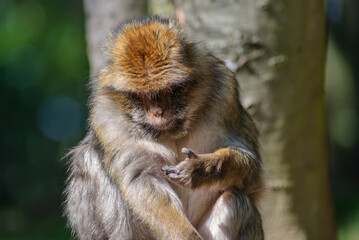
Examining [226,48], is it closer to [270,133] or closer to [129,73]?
[270,133]

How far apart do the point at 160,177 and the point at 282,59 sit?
2.15 m

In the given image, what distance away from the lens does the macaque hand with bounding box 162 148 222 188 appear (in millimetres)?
4172

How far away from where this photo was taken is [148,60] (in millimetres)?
4145

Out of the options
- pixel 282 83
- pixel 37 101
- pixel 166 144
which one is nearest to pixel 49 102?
pixel 37 101

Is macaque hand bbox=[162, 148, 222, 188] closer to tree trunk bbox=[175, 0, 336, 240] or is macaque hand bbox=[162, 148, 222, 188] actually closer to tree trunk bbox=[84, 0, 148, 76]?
tree trunk bbox=[175, 0, 336, 240]

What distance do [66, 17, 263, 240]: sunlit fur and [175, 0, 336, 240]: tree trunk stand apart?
969 mm

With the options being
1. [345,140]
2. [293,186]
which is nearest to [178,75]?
[293,186]

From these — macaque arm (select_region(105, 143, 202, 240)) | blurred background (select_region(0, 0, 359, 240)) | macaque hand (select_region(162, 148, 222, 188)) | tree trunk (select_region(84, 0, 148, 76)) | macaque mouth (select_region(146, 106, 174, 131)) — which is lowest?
blurred background (select_region(0, 0, 359, 240))

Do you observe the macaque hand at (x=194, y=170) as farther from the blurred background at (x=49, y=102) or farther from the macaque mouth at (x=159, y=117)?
the blurred background at (x=49, y=102)

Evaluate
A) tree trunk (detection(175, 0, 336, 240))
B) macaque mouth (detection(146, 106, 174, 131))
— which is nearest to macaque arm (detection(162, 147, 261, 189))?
macaque mouth (detection(146, 106, 174, 131))

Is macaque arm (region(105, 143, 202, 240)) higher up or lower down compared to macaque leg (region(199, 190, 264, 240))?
higher up

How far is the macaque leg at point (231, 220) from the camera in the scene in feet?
15.3

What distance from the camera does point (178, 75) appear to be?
13.6 ft

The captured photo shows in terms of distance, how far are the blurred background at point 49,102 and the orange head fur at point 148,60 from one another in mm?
14117
